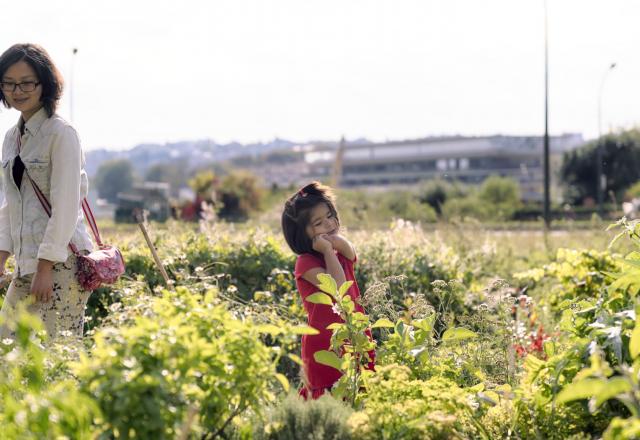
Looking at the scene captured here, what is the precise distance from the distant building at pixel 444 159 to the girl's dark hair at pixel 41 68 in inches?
4517

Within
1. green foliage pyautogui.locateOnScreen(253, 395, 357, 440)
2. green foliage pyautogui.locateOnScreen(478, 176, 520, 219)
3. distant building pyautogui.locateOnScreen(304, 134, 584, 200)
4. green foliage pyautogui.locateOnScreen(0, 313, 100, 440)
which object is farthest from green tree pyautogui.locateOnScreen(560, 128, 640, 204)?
green foliage pyautogui.locateOnScreen(0, 313, 100, 440)

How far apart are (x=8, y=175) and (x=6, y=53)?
55 cm

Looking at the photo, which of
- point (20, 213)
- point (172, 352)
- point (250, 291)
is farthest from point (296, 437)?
point (250, 291)

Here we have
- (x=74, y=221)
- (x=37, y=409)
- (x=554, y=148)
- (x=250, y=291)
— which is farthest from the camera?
(x=554, y=148)

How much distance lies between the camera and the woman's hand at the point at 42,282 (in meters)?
3.89

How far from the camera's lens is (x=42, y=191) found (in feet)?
13.4

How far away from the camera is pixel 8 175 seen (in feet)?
13.6

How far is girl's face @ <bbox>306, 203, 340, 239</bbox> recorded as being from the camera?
4.51 meters

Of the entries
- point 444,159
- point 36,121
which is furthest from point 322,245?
point 444,159

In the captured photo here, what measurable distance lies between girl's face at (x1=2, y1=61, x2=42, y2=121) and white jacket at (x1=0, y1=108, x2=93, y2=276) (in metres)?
0.05

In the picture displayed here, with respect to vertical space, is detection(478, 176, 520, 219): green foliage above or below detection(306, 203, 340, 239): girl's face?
below

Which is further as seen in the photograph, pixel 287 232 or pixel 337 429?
pixel 287 232

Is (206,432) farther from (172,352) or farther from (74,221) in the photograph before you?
(74,221)

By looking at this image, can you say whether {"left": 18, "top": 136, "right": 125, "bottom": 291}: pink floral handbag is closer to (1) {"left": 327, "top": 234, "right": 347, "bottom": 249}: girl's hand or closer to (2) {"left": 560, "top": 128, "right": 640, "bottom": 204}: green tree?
(1) {"left": 327, "top": 234, "right": 347, "bottom": 249}: girl's hand
